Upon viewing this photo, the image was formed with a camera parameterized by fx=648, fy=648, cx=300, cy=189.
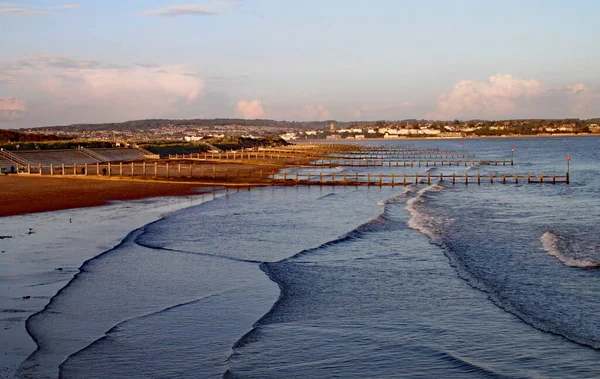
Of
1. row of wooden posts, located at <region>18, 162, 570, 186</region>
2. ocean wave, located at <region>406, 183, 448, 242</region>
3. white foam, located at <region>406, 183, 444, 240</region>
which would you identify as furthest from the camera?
row of wooden posts, located at <region>18, 162, 570, 186</region>

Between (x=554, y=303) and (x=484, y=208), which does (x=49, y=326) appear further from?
(x=484, y=208)

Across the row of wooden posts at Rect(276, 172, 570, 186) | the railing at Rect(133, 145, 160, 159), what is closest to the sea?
the row of wooden posts at Rect(276, 172, 570, 186)

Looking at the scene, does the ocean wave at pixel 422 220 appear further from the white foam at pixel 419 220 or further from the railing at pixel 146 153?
the railing at pixel 146 153

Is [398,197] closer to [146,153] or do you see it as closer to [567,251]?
[567,251]

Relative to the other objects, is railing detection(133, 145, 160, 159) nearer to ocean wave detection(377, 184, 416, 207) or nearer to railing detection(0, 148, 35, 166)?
railing detection(0, 148, 35, 166)

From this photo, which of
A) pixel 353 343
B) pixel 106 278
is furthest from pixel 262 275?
pixel 353 343

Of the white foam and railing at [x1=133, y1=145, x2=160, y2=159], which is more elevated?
railing at [x1=133, y1=145, x2=160, y2=159]

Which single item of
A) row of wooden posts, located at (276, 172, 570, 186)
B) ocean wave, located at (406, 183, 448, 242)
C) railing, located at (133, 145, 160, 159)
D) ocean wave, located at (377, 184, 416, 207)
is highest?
railing, located at (133, 145, 160, 159)

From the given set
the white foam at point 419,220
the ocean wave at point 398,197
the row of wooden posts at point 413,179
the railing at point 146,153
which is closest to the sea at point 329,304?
the white foam at point 419,220
